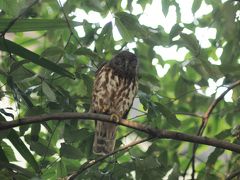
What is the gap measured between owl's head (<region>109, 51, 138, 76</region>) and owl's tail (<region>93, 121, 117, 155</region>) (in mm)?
389

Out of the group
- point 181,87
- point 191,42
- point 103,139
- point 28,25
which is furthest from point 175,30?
point 103,139

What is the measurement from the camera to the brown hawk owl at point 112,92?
2.98 metres

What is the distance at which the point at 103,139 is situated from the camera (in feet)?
9.95

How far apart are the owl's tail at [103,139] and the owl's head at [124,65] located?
39cm

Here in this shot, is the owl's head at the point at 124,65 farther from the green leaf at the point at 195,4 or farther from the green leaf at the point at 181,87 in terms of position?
the green leaf at the point at 195,4

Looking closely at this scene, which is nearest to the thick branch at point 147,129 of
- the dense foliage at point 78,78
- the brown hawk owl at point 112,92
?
the dense foliage at point 78,78

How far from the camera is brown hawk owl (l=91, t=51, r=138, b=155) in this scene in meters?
2.98

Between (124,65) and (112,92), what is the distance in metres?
0.20

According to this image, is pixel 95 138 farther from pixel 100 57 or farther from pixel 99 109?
pixel 100 57

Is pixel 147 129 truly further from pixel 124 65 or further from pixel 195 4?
pixel 124 65

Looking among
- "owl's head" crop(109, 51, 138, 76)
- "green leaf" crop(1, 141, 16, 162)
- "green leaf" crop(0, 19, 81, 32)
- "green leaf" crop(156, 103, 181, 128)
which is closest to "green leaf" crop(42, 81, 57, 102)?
"green leaf" crop(0, 19, 81, 32)

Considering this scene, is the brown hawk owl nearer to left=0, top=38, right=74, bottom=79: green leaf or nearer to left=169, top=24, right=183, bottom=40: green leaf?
left=169, top=24, right=183, bottom=40: green leaf

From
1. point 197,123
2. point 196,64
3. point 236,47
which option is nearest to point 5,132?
point 196,64

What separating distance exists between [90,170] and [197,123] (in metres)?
1.61
